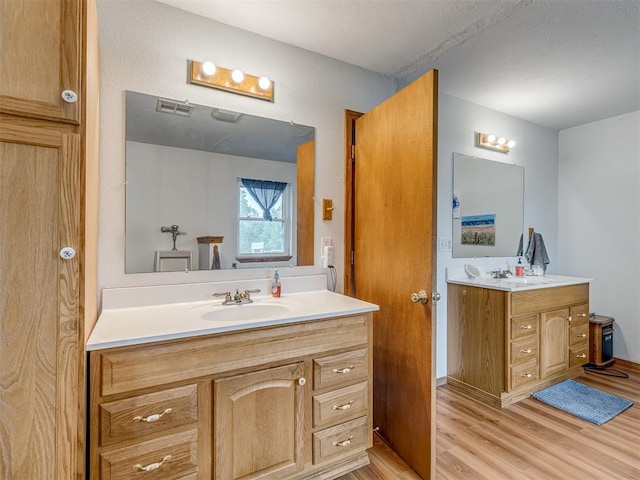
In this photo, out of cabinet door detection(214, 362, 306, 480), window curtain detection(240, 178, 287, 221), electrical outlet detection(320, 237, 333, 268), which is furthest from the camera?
electrical outlet detection(320, 237, 333, 268)

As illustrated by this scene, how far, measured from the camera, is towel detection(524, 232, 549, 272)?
3.06m

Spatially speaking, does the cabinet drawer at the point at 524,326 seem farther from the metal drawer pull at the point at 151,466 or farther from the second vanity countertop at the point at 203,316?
the metal drawer pull at the point at 151,466

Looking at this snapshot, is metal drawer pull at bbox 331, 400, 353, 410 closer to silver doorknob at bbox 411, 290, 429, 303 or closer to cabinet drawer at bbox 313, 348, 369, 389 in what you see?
cabinet drawer at bbox 313, 348, 369, 389

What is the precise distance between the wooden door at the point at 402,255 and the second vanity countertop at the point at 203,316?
0.85 feet

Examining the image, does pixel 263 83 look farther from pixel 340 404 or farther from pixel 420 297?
pixel 340 404

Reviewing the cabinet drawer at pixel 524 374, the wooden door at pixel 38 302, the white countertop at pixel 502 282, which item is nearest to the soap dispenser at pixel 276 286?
the wooden door at pixel 38 302

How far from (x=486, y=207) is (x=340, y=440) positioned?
2.34 metres

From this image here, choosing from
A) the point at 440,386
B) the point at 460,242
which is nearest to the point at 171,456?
the point at 440,386

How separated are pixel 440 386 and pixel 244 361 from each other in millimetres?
1995

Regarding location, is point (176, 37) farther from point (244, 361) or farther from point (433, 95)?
point (244, 361)

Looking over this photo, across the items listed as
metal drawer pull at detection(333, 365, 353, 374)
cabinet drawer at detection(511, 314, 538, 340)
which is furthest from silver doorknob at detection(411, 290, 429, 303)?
cabinet drawer at detection(511, 314, 538, 340)

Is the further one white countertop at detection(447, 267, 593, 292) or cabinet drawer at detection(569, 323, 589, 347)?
cabinet drawer at detection(569, 323, 589, 347)

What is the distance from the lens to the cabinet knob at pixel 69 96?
96 cm

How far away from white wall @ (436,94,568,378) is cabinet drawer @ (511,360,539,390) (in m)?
0.50
